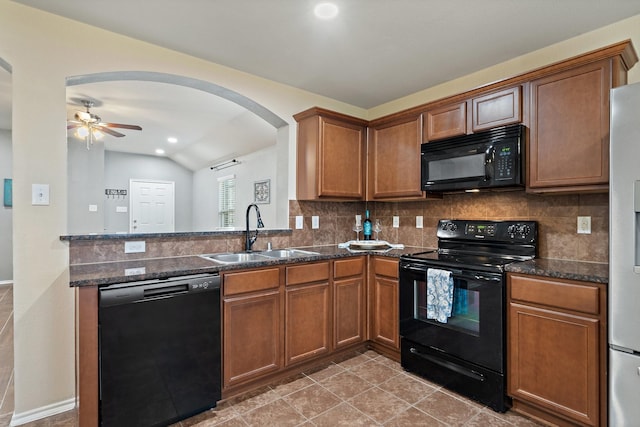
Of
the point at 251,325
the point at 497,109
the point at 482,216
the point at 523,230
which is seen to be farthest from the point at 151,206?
the point at 523,230

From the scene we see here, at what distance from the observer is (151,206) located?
8.10m

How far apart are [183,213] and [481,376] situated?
8.13m

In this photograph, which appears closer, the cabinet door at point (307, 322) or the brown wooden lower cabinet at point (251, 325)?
the brown wooden lower cabinet at point (251, 325)

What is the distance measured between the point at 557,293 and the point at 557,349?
320 mm

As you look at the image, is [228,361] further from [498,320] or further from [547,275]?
[547,275]

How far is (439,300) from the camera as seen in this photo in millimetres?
2295

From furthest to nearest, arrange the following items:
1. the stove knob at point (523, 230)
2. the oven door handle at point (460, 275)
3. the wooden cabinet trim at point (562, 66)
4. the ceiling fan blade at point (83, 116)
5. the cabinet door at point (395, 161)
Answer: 1. the ceiling fan blade at point (83, 116)
2. the cabinet door at point (395, 161)
3. the stove knob at point (523, 230)
4. the oven door handle at point (460, 275)
5. the wooden cabinet trim at point (562, 66)

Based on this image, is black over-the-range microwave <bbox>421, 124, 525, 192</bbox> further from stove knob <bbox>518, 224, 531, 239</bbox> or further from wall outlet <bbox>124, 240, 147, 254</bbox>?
wall outlet <bbox>124, 240, 147, 254</bbox>

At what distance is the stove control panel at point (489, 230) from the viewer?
2.42 metres

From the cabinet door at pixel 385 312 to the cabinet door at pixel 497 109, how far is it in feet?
4.67

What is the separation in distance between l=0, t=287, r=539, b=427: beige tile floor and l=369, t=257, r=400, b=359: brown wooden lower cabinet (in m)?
0.27

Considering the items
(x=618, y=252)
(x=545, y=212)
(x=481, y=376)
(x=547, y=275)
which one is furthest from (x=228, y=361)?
(x=545, y=212)

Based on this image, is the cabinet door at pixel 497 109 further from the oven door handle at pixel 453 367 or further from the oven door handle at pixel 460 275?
the oven door handle at pixel 453 367

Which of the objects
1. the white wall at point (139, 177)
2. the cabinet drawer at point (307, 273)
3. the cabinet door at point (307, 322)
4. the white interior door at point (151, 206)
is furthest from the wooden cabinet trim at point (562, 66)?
the white wall at point (139, 177)
